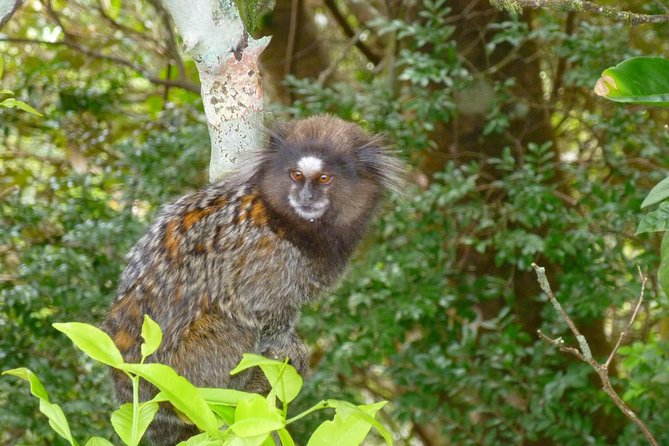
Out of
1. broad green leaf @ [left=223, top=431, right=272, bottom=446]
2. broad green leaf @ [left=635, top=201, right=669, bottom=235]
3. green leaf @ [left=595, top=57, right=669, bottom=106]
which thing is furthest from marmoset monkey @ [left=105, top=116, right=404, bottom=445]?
broad green leaf @ [left=223, top=431, right=272, bottom=446]

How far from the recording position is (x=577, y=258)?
3.96 meters

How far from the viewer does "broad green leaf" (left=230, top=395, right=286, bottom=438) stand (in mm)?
1313

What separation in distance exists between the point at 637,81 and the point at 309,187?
114cm

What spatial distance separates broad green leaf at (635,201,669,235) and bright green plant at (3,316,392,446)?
865 millimetres

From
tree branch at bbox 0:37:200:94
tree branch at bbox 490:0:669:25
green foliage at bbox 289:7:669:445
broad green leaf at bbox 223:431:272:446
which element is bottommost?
green foliage at bbox 289:7:669:445

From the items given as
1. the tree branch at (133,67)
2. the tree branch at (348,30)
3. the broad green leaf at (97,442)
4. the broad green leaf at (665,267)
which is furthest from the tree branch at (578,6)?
the tree branch at (348,30)

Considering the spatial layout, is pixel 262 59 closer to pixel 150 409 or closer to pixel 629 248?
pixel 629 248

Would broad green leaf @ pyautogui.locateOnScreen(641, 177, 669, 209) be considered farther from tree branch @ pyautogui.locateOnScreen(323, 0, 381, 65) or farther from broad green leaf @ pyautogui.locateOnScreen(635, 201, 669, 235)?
tree branch @ pyautogui.locateOnScreen(323, 0, 381, 65)

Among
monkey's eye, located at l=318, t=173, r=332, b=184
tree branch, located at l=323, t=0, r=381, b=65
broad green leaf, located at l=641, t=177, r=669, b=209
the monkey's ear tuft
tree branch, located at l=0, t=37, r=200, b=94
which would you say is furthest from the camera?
tree branch, located at l=323, t=0, r=381, b=65

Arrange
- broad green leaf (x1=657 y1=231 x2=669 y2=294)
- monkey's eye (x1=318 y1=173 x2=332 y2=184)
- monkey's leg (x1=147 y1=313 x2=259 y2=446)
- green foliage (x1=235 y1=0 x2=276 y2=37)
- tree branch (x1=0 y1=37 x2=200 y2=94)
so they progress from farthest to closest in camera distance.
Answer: tree branch (x1=0 y1=37 x2=200 y2=94) → monkey's eye (x1=318 y1=173 x2=332 y2=184) → monkey's leg (x1=147 y1=313 x2=259 y2=446) → green foliage (x1=235 y1=0 x2=276 y2=37) → broad green leaf (x1=657 y1=231 x2=669 y2=294)

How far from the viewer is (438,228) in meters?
4.18

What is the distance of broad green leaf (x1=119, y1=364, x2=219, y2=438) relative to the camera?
1332 millimetres

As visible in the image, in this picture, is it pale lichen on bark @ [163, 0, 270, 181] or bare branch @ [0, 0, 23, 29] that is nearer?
bare branch @ [0, 0, 23, 29]

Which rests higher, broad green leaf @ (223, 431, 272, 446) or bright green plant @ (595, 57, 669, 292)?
bright green plant @ (595, 57, 669, 292)
